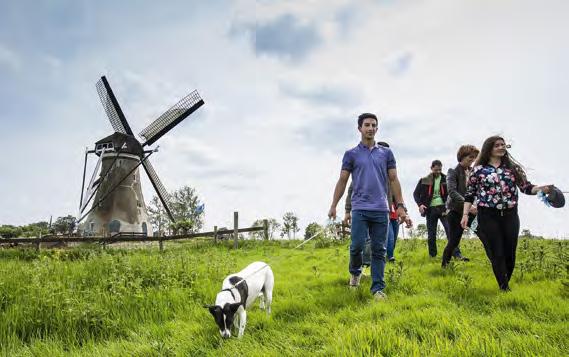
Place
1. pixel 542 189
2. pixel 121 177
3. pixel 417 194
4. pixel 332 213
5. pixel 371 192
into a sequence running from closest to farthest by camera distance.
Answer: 1. pixel 542 189
2. pixel 371 192
3. pixel 332 213
4. pixel 417 194
5. pixel 121 177

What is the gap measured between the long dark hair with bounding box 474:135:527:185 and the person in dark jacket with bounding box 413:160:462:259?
277 cm

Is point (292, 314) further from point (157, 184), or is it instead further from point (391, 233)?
point (157, 184)

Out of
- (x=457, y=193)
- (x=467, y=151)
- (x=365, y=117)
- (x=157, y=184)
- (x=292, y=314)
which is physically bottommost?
(x=292, y=314)

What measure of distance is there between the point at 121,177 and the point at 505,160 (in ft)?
86.3

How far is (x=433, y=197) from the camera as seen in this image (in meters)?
7.86

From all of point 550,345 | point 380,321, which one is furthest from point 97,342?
point 550,345

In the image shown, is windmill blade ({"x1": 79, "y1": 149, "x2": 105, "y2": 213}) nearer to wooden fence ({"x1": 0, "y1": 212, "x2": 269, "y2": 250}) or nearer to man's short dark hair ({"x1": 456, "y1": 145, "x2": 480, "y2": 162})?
wooden fence ({"x1": 0, "y1": 212, "x2": 269, "y2": 250})

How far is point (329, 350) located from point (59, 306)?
3.87 m

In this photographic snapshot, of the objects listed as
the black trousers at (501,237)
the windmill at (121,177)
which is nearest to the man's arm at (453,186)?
the black trousers at (501,237)

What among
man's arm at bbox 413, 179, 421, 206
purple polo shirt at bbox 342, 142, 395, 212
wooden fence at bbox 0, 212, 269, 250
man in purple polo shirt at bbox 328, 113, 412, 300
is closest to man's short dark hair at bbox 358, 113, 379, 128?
man in purple polo shirt at bbox 328, 113, 412, 300

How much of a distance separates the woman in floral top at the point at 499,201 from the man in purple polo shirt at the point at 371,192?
1.01 metres

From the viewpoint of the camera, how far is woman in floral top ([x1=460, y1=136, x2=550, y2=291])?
471 cm

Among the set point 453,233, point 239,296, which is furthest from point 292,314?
point 453,233

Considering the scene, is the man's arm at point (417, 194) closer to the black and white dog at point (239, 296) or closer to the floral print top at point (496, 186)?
the floral print top at point (496, 186)
